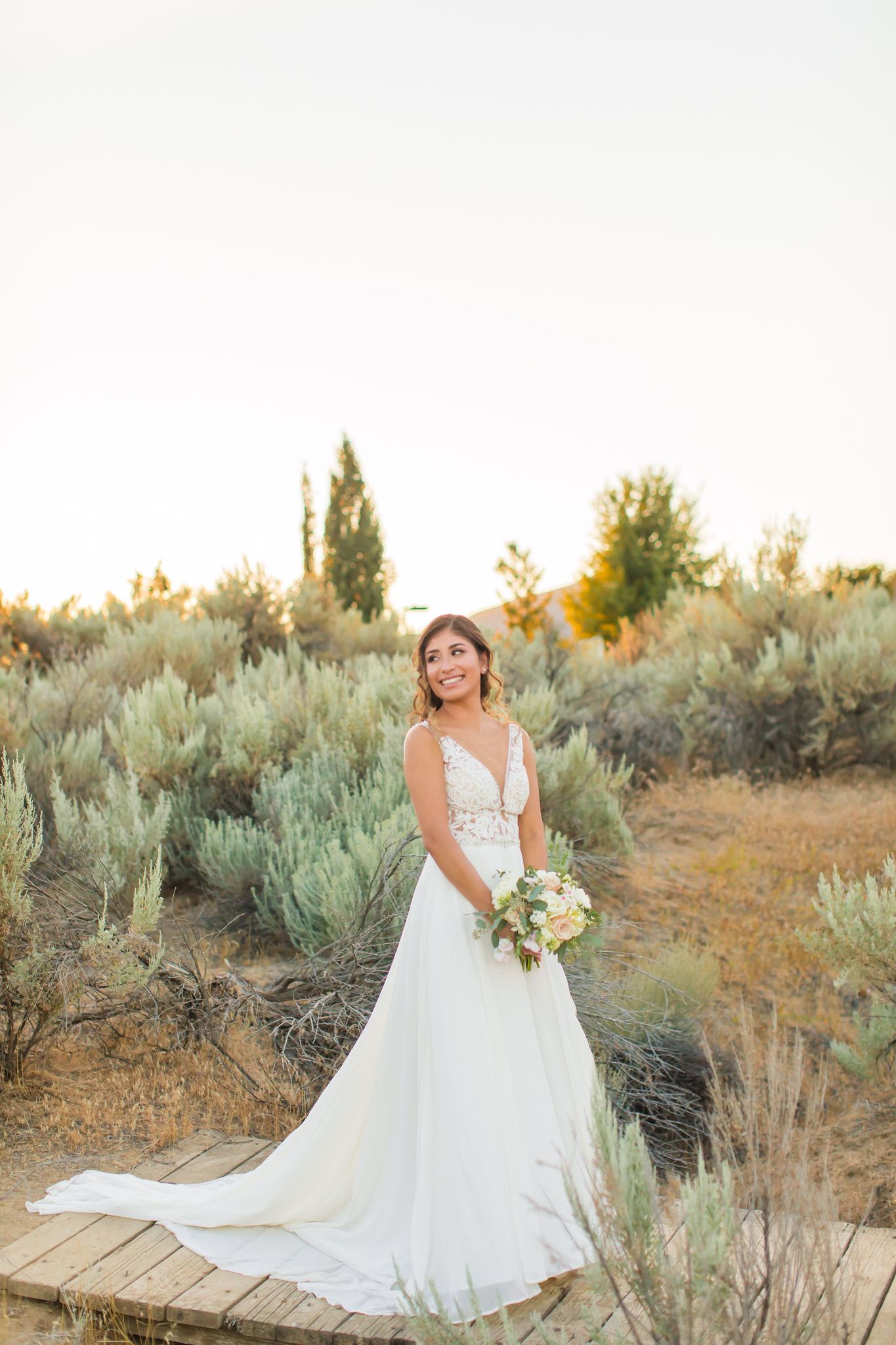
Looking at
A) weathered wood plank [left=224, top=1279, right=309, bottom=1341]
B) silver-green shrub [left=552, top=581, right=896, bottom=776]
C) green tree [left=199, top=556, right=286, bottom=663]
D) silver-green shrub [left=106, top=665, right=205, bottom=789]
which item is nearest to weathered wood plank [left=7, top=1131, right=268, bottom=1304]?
weathered wood plank [left=224, top=1279, right=309, bottom=1341]

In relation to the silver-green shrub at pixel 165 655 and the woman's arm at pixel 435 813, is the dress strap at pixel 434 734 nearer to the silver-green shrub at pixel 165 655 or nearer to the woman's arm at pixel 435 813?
the woman's arm at pixel 435 813

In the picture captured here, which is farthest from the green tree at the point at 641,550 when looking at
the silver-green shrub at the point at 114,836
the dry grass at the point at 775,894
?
the silver-green shrub at the point at 114,836

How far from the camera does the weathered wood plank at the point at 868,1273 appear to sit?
280 centimetres

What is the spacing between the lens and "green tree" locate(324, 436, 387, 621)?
103ft

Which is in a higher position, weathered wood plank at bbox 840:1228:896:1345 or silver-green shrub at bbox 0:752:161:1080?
silver-green shrub at bbox 0:752:161:1080

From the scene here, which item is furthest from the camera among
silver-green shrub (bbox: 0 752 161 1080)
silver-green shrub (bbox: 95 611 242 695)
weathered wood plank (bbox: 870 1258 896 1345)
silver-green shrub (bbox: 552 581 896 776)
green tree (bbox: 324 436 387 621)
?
green tree (bbox: 324 436 387 621)

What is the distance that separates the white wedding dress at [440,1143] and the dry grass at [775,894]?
7.15 ft

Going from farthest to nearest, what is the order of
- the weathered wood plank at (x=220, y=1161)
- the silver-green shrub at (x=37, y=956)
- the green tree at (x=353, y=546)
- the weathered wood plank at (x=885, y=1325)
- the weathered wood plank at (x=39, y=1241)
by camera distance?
1. the green tree at (x=353, y=546)
2. the silver-green shrub at (x=37, y=956)
3. the weathered wood plank at (x=220, y=1161)
4. the weathered wood plank at (x=39, y=1241)
5. the weathered wood plank at (x=885, y=1325)

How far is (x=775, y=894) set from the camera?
7777 mm

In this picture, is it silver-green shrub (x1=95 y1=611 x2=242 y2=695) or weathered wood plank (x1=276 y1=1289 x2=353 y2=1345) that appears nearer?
weathered wood plank (x1=276 y1=1289 x2=353 y2=1345)

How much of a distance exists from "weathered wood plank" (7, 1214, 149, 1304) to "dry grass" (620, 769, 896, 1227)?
2990mm

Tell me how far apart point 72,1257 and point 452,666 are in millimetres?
2288

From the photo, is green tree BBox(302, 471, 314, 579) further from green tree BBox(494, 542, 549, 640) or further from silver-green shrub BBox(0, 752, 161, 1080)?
silver-green shrub BBox(0, 752, 161, 1080)

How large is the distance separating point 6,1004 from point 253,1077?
1182mm
